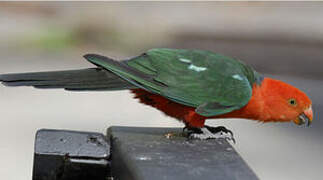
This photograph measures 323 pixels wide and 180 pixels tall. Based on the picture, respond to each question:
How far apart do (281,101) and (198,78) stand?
0.47 meters

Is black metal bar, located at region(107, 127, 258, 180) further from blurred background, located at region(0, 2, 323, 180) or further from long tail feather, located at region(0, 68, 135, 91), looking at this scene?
blurred background, located at region(0, 2, 323, 180)

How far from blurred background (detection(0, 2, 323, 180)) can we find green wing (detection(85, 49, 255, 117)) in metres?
2.59

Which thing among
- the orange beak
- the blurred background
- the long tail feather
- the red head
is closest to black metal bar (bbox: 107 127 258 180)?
the long tail feather

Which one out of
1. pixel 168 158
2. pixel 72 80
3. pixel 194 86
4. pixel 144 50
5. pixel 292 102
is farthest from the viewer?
pixel 144 50

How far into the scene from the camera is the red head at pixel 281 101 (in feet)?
11.9

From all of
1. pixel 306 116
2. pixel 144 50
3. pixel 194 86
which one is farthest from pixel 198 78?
pixel 144 50

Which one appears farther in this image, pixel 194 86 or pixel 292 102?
pixel 292 102

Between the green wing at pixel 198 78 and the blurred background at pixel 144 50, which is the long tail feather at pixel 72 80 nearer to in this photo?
the green wing at pixel 198 78

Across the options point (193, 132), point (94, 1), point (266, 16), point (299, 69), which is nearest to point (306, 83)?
point (299, 69)

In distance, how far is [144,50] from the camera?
10.2m

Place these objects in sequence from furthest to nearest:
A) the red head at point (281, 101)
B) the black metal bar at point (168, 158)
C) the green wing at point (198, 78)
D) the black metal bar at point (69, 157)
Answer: the red head at point (281, 101) < the green wing at point (198, 78) < the black metal bar at point (69, 157) < the black metal bar at point (168, 158)

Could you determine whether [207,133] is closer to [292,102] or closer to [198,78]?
[198,78]

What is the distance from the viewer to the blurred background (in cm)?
669

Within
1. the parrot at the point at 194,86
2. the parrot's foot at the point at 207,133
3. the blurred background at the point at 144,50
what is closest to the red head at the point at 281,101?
the parrot at the point at 194,86
